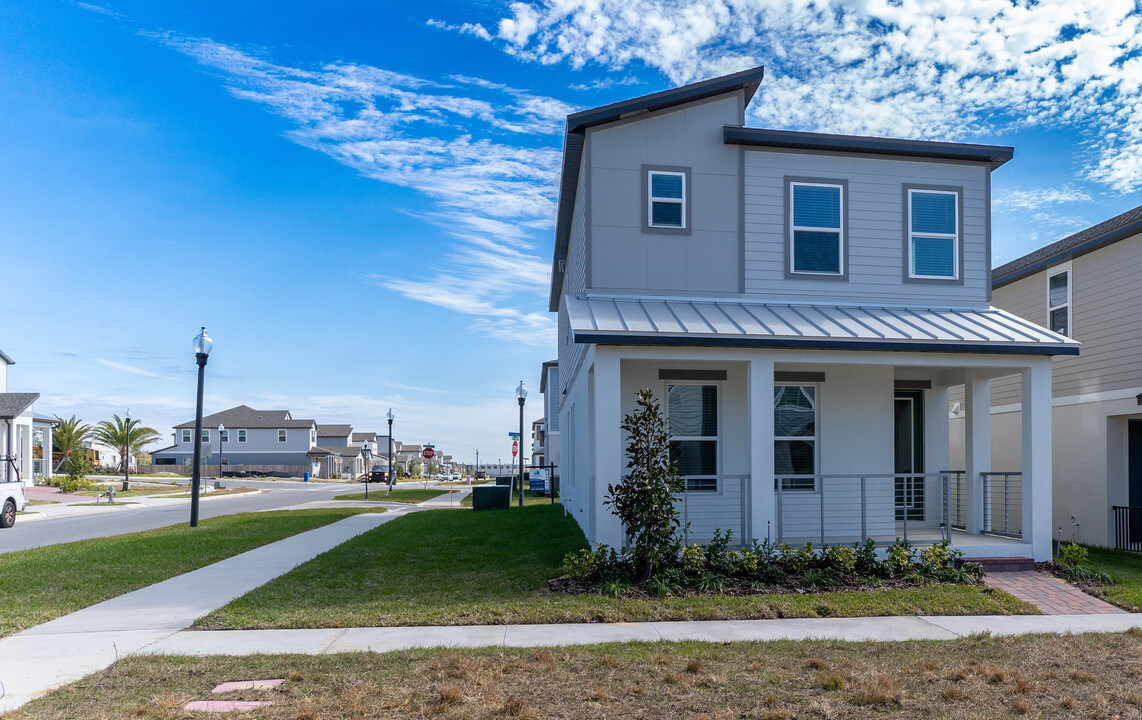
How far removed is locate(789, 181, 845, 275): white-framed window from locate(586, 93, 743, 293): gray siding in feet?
3.45

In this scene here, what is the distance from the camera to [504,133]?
18250 millimetres

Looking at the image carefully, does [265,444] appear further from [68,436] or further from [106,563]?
[106,563]

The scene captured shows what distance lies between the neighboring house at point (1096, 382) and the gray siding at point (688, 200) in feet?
26.1

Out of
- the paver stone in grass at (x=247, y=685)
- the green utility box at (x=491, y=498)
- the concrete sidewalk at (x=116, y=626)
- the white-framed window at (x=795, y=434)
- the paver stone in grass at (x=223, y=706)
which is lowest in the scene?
the green utility box at (x=491, y=498)

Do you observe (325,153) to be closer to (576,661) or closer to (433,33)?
A: (433,33)

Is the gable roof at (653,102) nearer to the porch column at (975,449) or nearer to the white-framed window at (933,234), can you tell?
the white-framed window at (933,234)

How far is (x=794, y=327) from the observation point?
1114cm

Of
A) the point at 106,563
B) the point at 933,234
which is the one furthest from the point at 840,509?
the point at 106,563

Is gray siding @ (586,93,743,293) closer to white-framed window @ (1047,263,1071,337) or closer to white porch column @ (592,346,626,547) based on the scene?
white porch column @ (592,346,626,547)

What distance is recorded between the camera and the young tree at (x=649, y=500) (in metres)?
9.41

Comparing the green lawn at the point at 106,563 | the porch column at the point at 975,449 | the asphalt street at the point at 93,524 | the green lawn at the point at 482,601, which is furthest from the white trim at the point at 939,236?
the asphalt street at the point at 93,524

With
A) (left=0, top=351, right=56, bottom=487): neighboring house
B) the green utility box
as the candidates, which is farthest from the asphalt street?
(left=0, top=351, right=56, bottom=487): neighboring house

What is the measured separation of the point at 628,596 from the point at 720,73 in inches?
332

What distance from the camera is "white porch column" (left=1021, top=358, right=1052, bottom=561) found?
36.6 feet
